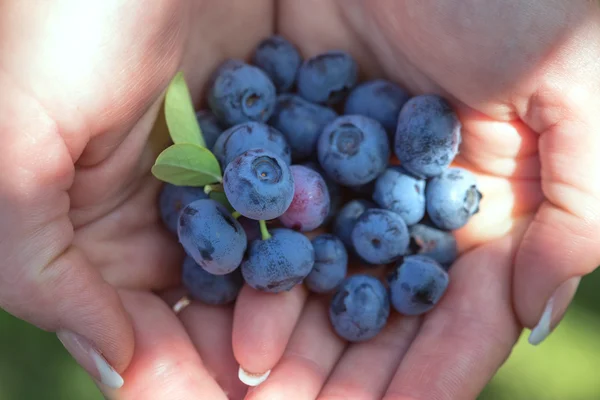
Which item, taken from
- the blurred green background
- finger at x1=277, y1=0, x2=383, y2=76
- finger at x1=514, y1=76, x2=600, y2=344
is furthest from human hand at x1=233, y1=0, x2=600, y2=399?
the blurred green background

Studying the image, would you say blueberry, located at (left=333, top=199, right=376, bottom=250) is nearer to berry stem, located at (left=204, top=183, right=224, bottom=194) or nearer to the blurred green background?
berry stem, located at (left=204, top=183, right=224, bottom=194)

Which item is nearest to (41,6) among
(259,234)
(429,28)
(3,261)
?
(3,261)

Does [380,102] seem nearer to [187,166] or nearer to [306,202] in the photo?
[306,202]

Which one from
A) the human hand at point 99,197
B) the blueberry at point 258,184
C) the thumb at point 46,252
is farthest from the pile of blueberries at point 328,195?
the thumb at point 46,252

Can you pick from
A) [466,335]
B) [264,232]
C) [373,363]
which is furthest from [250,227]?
[466,335]

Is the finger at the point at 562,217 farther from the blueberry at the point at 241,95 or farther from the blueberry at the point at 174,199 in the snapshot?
the blueberry at the point at 174,199

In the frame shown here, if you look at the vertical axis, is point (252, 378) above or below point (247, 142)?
below

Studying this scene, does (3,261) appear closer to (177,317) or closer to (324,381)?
(177,317)
